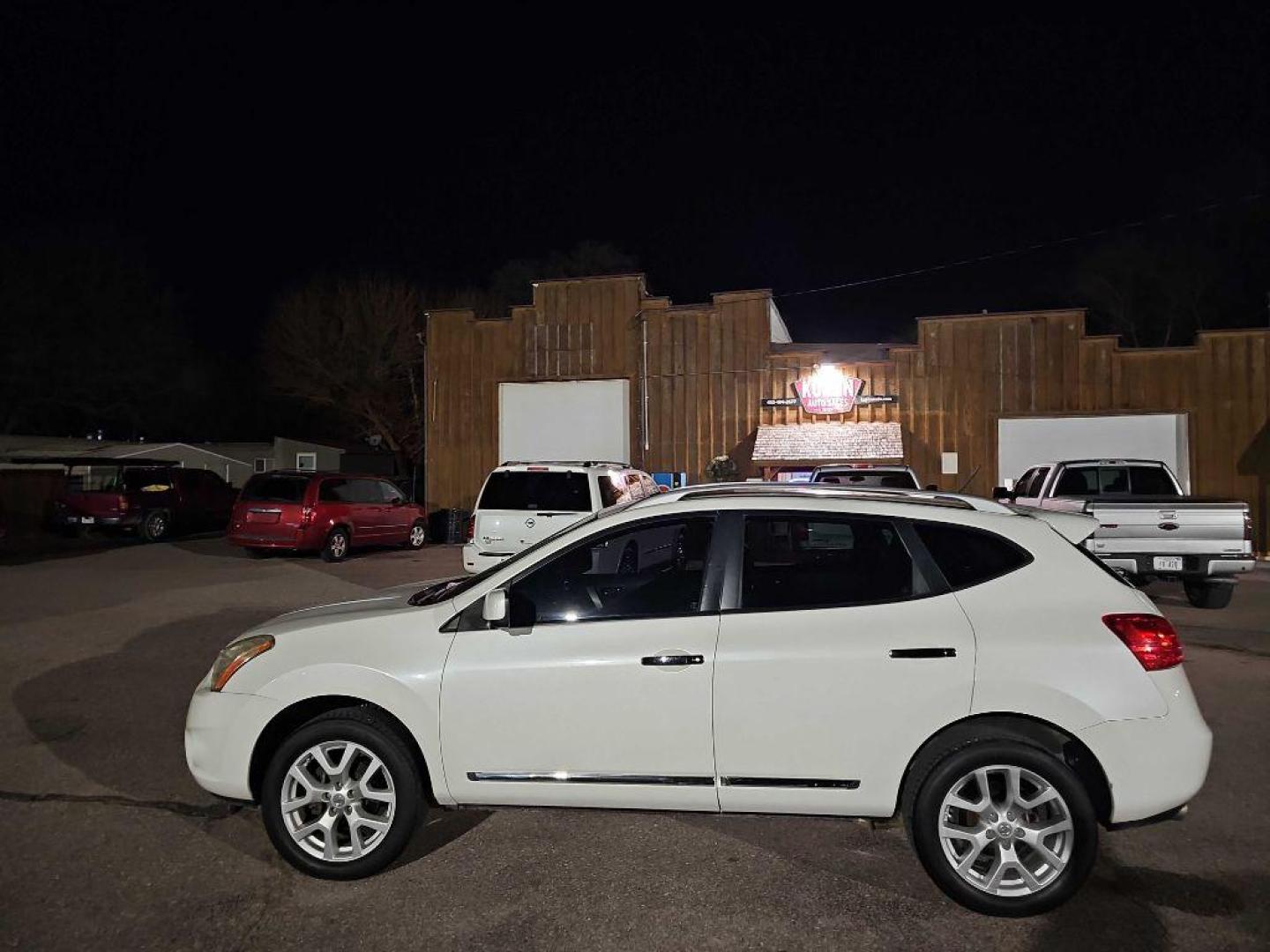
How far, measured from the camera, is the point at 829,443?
67.9ft

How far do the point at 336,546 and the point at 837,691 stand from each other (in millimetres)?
14469

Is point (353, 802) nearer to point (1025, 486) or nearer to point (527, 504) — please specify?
point (527, 504)

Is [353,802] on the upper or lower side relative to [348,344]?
lower

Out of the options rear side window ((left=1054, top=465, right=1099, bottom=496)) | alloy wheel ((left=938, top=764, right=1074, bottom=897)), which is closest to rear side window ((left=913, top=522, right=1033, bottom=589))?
alloy wheel ((left=938, top=764, right=1074, bottom=897))

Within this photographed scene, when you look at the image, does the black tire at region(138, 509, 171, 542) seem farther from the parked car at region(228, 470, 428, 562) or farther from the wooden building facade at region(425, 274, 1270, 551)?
the wooden building facade at region(425, 274, 1270, 551)

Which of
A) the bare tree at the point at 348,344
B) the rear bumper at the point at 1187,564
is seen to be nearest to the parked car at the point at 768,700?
the rear bumper at the point at 1187,564

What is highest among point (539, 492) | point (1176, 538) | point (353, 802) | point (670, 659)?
point (539, 492)

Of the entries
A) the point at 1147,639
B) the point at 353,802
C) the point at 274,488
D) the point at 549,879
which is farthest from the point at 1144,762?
the point at 274,488

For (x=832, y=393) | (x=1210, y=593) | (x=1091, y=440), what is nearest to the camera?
(x=1210, y=593)

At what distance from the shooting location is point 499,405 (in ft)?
76.8

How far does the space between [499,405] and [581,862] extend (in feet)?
65.7

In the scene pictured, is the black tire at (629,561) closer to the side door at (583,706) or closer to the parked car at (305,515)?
the side door at (583,706)

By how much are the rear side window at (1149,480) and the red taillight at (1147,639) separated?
35.0ft

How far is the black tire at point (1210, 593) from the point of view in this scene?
10.7 metres
